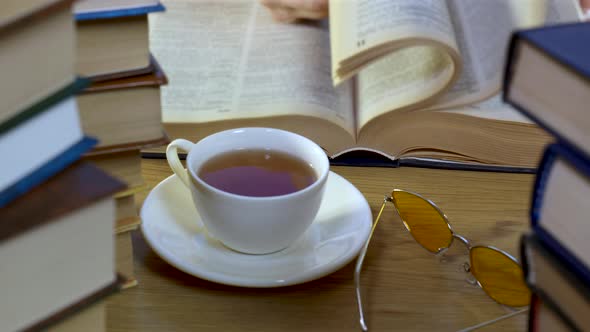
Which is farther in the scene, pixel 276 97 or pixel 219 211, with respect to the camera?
pixel 276 97

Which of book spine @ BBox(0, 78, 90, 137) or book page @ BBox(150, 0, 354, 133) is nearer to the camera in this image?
book spine @ BBox(0, 78, 90, 137)

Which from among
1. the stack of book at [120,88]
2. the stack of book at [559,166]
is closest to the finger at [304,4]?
the stack of book at [120,88]

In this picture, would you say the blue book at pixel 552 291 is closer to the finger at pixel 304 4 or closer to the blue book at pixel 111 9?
the blue book at pixel 111 9

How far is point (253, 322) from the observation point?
0.58m

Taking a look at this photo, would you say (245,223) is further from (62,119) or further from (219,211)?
(62,119)

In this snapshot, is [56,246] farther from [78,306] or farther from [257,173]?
[257,173]

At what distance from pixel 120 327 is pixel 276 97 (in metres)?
0.37

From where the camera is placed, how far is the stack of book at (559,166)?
36 cm

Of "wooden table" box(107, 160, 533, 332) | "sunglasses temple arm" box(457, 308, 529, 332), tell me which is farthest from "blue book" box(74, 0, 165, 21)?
"sunglasses temple arm" box(457, 308, 529, 332)

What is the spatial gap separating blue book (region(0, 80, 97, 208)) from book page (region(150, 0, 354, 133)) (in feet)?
1.41

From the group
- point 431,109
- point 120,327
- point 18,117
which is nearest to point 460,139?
point 431,109

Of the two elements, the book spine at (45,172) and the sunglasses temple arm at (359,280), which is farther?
the sunglasses temple arm at (359,280)

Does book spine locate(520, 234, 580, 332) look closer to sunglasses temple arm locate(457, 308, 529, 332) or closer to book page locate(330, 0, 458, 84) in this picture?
sunglasses temple arm locate(457, 308, 529, 332)

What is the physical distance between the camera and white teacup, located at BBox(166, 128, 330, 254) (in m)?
0.58
